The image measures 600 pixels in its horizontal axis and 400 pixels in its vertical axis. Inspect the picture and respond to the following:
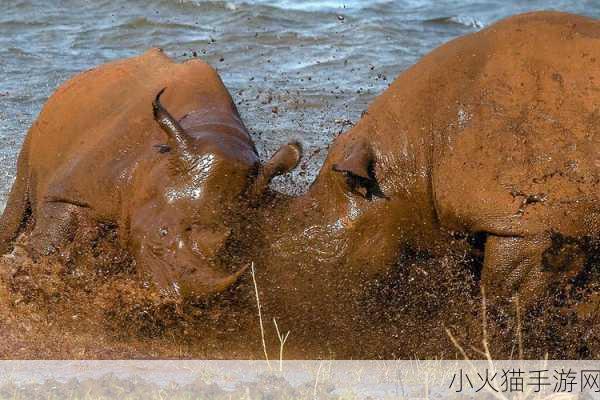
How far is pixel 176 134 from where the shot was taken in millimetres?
5465

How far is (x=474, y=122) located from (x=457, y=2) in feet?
43.5

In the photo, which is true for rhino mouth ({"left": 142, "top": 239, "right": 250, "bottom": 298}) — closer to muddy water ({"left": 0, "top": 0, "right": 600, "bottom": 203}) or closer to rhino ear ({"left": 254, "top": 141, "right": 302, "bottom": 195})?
→ rhino ear ({"left": 254, "top": 141, "right": 302, "bottom": 195})

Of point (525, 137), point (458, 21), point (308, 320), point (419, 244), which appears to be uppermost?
point (525, 137)

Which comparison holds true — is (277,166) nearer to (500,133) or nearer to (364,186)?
(364,186)

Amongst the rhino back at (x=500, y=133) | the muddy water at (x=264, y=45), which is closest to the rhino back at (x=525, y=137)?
the rhino back at (x=500, y=133)

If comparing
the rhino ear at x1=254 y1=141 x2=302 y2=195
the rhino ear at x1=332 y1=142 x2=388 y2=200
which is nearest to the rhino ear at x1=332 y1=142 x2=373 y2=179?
the rhino ear at x1=332 y1=142 x2=388 y2=200

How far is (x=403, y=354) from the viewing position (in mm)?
5734

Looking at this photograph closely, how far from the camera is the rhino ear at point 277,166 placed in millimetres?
5395

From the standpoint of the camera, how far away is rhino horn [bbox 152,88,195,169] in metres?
5.42

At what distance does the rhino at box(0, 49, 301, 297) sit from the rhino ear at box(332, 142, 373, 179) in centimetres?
29

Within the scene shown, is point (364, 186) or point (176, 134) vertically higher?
point (176, 134)

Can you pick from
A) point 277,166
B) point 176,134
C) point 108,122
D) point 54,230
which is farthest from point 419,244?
point 108,122

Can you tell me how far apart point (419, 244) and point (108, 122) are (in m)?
2.19

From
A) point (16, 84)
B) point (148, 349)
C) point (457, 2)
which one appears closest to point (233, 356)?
point (148, 349)
